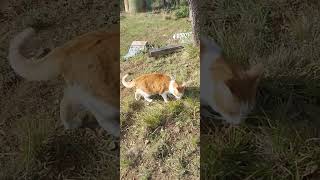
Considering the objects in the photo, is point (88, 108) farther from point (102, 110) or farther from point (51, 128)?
point (51, 128)

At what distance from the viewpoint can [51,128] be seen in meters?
2.21

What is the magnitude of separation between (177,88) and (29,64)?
25.0 inches

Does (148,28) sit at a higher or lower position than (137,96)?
higher

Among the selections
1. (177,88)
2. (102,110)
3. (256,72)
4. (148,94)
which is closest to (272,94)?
(256,72)

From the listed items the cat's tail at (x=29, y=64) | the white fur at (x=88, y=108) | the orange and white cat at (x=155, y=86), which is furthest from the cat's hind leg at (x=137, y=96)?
the cat's tail at (x=29, y=64)

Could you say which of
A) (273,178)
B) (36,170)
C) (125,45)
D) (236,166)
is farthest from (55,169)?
(273,178)

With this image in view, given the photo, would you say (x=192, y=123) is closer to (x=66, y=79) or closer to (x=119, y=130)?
(x=119, y=130)

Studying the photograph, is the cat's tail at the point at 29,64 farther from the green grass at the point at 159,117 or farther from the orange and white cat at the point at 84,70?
the green grass at the point at 159,117

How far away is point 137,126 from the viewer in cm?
212

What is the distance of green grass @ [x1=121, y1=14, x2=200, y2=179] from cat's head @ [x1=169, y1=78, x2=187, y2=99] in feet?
0.07

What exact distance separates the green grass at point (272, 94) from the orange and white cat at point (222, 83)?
0.03 m

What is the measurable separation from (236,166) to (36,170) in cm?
81

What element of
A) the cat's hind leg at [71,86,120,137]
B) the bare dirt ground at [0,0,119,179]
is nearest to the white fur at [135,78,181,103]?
the cat's hind leg at [71,86,120,137]

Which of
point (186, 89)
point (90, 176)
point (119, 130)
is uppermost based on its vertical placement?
point (186, 89)
